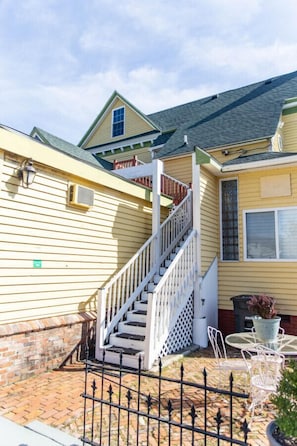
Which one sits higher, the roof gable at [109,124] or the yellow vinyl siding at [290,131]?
the roof gable at [109,124]

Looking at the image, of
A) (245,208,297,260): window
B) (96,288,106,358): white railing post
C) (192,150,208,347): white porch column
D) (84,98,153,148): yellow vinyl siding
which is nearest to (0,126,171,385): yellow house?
(96,288,106,358): white railing post

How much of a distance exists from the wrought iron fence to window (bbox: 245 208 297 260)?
168 inches

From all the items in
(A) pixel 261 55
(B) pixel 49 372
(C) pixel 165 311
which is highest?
(A) pixel 261 55

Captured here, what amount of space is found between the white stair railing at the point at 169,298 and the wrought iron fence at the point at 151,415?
0.79 metres

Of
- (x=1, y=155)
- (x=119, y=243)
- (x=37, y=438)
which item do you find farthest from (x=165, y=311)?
(x=1, y=155)

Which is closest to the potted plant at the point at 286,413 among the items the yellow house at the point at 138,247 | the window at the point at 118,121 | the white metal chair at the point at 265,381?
the white metal chair at the point at 265,381

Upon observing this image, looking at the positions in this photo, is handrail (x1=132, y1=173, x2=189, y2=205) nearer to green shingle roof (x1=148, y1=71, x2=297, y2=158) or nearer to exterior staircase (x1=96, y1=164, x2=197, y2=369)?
exterior staircase (x1=96, y1=164, x2=197, y2=369)

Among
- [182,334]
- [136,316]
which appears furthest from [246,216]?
[136,316]

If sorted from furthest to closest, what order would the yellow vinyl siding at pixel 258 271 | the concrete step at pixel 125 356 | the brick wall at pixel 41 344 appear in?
the yellow vinyl siding at pixel 258 271
the concrete step at pixel 125 356
the brick wall at pixel 41 344

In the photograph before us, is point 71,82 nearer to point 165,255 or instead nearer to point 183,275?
point 165,255

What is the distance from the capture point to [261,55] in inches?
364

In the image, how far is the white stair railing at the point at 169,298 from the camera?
17.0 feet

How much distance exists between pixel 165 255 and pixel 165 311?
6.86 feet

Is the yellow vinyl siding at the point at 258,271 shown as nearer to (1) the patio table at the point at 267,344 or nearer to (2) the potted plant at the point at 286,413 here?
(1) the patio table at the point at 267,344
